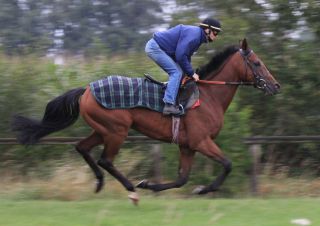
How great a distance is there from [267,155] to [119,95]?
194 inches

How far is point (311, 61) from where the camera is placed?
40.3 feet

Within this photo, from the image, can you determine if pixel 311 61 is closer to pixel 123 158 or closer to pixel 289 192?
pixel 289 192

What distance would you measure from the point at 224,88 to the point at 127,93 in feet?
4.94

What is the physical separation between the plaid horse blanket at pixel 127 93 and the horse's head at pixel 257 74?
1357 millimetres

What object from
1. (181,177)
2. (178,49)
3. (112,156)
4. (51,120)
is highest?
(178,49)

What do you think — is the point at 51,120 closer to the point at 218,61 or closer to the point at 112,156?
the point at 112,156

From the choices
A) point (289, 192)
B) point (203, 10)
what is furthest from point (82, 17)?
point (289, 192)

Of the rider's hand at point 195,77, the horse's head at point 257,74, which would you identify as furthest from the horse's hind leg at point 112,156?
the horse's head at point 257,74

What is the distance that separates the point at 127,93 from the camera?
8031 millimetres

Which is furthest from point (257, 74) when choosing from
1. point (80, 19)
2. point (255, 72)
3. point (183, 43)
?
point (80, 19)

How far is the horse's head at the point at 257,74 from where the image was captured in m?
8.30

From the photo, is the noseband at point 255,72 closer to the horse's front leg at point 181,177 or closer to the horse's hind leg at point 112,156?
the horse's front leg at point 181,177

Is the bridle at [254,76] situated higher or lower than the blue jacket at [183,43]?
lower

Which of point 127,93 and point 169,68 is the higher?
point 169,68
